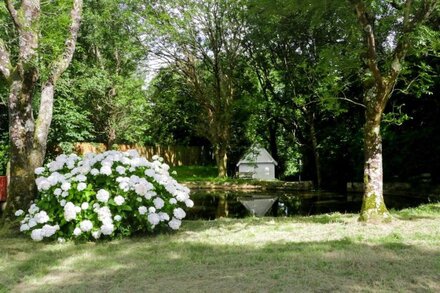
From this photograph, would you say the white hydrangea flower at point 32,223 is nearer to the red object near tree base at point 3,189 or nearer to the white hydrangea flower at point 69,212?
the white hydrangea flower at point 69,212

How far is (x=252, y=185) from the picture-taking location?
23.9 meters

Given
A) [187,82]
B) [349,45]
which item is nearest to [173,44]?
[187,82]

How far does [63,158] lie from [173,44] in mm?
20623

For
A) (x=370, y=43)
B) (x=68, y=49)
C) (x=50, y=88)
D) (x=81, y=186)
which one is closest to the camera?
(x=81, y=186)

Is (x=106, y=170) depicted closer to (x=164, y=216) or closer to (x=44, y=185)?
(x=44, y=185)

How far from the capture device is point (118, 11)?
26469 mm

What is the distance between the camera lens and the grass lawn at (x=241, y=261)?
166 inches

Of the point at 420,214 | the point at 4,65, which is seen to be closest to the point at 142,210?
the point at 4,65

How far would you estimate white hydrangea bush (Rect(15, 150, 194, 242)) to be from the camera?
6402 mm

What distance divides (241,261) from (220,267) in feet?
1.01

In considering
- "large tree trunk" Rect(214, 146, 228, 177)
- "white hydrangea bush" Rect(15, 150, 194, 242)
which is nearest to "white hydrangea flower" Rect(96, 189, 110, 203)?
"white hydrangea bush" Rect(15, 150, 194, 242)

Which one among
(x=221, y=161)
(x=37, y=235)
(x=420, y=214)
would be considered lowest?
(x=37, y=235)

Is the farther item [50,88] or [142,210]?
[50,88]

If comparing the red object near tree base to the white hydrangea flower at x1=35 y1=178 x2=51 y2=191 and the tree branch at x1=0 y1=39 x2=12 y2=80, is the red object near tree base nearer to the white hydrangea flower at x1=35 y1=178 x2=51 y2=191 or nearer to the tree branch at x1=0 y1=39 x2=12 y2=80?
the tree branch at x1=0 y1=39 x2=12 y2=80
